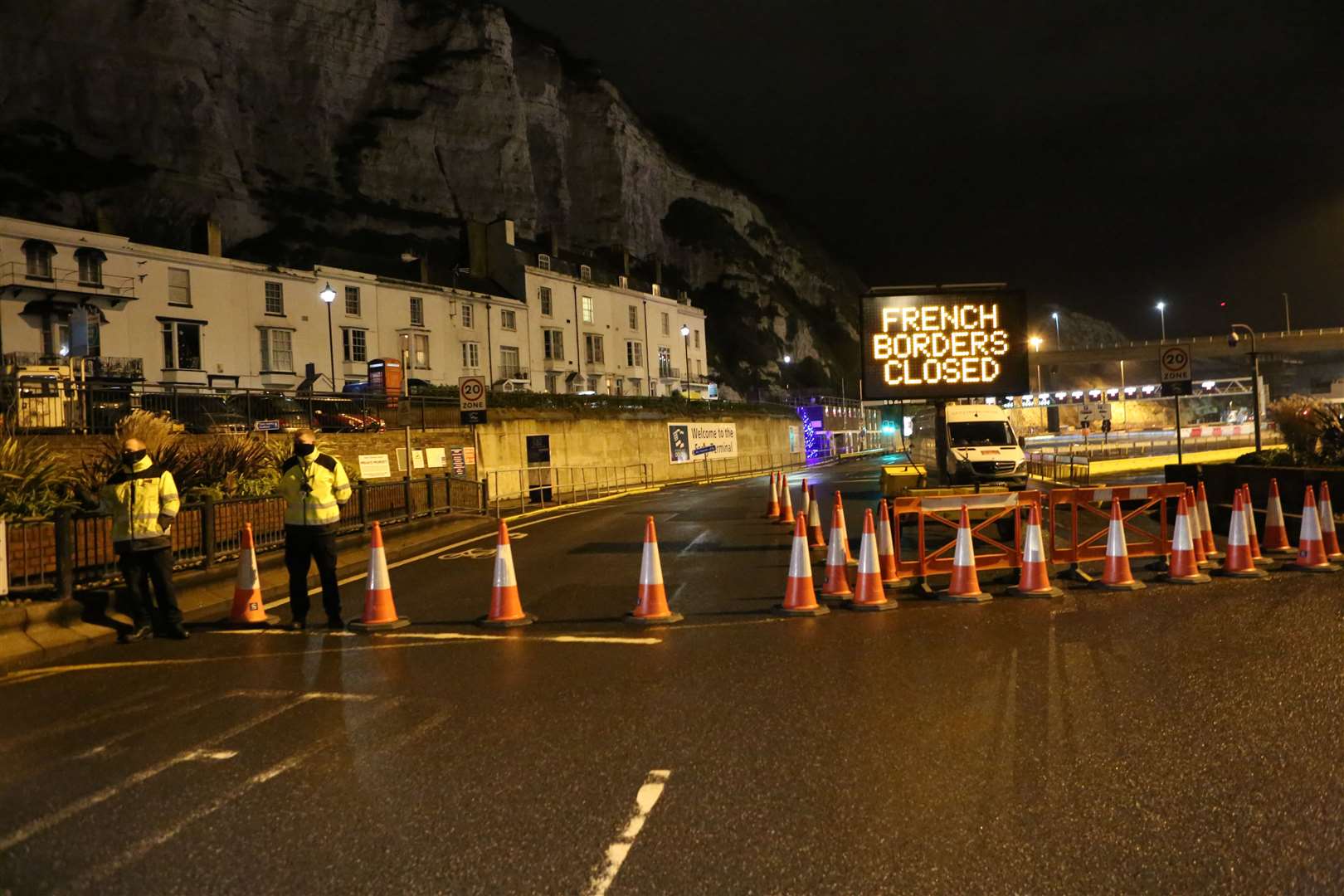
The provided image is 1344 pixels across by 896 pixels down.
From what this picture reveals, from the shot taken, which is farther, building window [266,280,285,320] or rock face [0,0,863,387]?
rock face [0,0,863,387]

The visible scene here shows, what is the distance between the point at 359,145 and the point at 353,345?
54.7m

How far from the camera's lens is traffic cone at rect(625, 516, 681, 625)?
8.52 meters

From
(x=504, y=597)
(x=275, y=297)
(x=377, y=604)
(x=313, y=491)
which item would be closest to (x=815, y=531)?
(x=504, y=597)

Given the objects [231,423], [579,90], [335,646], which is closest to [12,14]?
[579,90]

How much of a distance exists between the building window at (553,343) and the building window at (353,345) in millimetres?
14448

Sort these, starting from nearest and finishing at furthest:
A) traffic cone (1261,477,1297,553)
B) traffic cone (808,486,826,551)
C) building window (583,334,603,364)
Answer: traffic cone (1261,477,1297,553)
traffic cone (808,486,826,551)
building window (583,334,603,364)

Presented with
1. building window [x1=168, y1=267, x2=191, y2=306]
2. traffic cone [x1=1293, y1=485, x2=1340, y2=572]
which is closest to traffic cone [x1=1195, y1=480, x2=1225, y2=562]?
traffic cone [x1=1293, y1=485, x2=1340, y2=572]

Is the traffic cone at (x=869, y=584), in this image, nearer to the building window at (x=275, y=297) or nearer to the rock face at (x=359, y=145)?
the building window at (x=275, y=297)

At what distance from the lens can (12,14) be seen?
71.3 metres

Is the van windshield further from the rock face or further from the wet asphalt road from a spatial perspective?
the rock face

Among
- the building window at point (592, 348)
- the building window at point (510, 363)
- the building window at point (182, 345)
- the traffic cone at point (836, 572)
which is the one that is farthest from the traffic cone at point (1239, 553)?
the building window at point (592, 348)

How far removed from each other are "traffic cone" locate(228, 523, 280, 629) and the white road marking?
6013 millimetres

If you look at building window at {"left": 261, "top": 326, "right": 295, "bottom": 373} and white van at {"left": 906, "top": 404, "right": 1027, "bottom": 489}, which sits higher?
building window at {"left": 261, "top": 326, "right": 295, "bottom": 373}

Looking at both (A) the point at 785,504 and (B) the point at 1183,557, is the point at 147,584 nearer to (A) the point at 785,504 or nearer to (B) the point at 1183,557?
(B) the point at 1183,557
